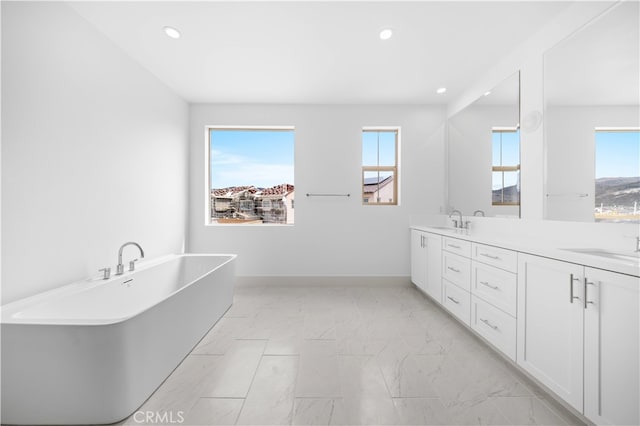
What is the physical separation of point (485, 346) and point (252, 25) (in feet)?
10.5

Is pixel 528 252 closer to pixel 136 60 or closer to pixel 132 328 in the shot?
pixel 132 328

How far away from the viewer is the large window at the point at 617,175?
5.21ft

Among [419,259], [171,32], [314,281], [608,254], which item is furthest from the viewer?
[314,281]

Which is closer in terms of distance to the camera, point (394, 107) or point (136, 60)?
point (136, 60)

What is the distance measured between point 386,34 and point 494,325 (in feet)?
8.06

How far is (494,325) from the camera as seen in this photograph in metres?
2.02

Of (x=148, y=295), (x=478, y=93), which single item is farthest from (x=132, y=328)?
(x=478, y=93)

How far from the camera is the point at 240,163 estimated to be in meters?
4.12

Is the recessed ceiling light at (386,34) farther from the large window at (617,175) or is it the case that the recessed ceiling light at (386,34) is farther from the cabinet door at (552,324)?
the cabinet door at (552,324)

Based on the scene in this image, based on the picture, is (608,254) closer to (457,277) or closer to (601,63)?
(457,277)

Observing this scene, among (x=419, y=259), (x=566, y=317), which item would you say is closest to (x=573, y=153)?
(x=566, y=317)

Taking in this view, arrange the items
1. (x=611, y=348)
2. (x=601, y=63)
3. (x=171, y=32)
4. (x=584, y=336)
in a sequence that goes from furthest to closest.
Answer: (x=171, y=32)
(x=601, y=63)
(x=584, y=336)
(x=611, y=348)

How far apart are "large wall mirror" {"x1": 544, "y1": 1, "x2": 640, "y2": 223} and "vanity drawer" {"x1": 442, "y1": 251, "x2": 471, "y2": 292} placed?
29.7 inches

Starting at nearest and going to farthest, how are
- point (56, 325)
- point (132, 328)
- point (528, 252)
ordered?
point (56, 325), point (132, 328), point (528, 252)
